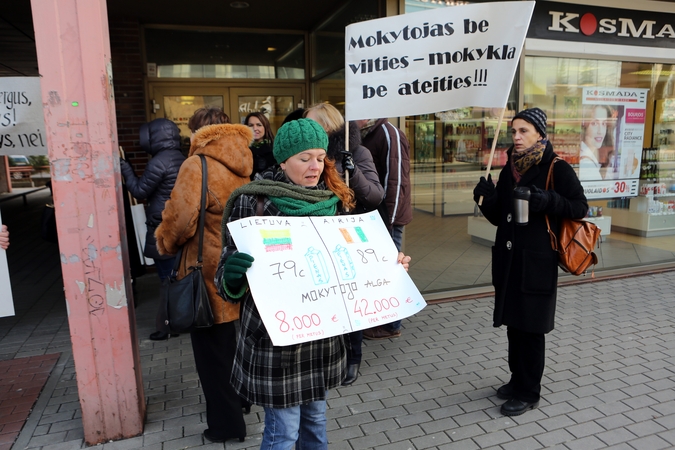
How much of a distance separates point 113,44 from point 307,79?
265cm

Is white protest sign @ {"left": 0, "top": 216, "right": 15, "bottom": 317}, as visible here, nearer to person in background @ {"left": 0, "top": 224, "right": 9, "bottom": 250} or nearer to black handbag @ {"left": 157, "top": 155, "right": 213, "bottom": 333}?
person in background @ {"left": 0, "top": 224, "right": 9, "bottom": 250}

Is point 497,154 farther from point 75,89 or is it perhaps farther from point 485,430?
point 75,89

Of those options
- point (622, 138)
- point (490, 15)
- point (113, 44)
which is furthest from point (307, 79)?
point (490, 15)

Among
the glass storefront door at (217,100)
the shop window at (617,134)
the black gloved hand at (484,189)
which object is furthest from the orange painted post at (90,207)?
the shop window at (617,134)

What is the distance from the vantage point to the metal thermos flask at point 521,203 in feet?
9.56

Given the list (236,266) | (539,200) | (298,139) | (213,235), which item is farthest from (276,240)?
(539,200)

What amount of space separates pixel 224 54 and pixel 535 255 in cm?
563

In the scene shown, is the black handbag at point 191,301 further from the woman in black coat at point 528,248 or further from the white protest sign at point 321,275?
the woman in black coat at point 528,248

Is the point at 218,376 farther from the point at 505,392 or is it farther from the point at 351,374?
the point at 505,392

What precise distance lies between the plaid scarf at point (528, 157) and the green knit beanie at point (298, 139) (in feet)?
5.11

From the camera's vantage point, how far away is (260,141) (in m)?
4.50

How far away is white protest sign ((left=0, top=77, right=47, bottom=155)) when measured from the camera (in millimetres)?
3309

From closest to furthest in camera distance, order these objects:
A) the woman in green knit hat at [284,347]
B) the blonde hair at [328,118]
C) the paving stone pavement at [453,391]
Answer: the woman in green knit hat at [284,347], the paving stone pavement at [453,391], the blonde hair at [328,118]

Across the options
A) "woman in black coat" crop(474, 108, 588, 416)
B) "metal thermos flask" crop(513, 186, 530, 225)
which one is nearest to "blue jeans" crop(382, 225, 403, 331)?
"woman in black coat" crop(474, 108, 588, 416)
